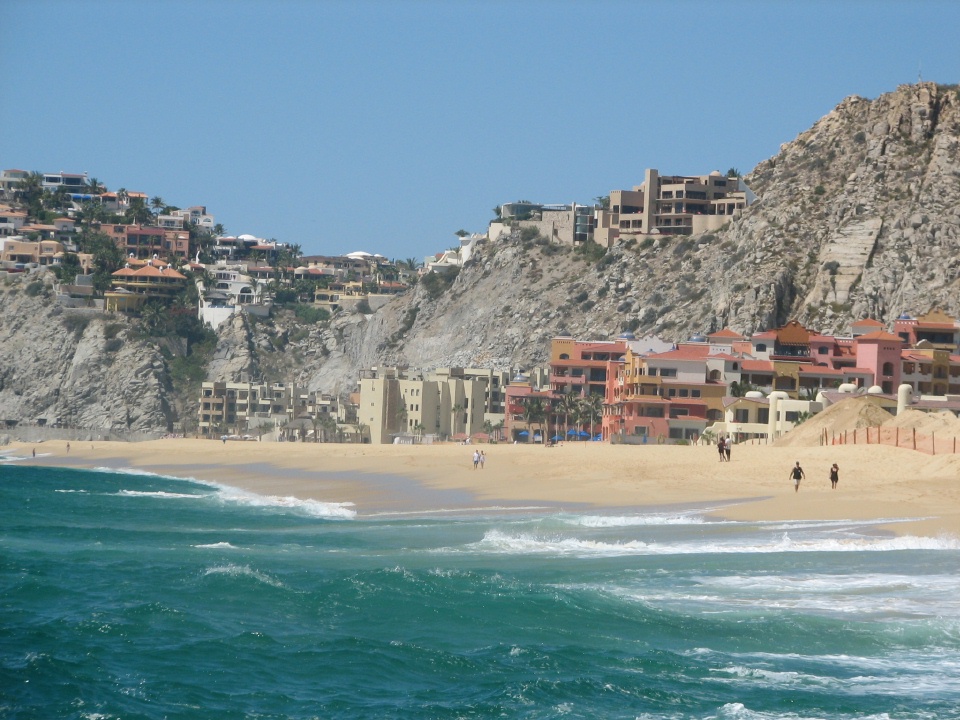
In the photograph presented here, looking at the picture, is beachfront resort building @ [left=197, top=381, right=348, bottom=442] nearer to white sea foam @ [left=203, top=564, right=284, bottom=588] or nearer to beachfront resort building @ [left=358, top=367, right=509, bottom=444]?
beachfront resort building @ [left=358, top=367, right=509, bottom=444]

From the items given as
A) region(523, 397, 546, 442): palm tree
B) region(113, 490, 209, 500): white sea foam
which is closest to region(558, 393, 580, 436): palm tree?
region(523, 397, 546, 442): palm tree

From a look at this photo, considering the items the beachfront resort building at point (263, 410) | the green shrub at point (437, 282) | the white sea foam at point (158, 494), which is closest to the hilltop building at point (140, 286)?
the beachfront resort building at point (263, 410)

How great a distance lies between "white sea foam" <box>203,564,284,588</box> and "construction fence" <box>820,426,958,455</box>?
20575 millimetres

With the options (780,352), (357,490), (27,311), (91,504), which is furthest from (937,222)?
(27,311)

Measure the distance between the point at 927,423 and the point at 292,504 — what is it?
2117 centimetres

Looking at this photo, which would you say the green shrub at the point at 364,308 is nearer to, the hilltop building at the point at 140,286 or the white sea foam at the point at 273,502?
the hilltop building at the point at 140,286

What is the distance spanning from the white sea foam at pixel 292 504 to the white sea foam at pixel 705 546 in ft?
37.0

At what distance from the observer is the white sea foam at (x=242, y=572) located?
25328 mm

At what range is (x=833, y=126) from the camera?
104 metres

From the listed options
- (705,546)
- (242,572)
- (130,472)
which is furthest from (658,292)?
(242,572)

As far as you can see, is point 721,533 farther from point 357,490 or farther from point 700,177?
point 700,177

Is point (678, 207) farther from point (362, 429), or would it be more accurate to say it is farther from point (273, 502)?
point (273, 502)

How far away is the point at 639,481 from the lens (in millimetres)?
42875

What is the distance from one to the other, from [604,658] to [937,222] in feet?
256
